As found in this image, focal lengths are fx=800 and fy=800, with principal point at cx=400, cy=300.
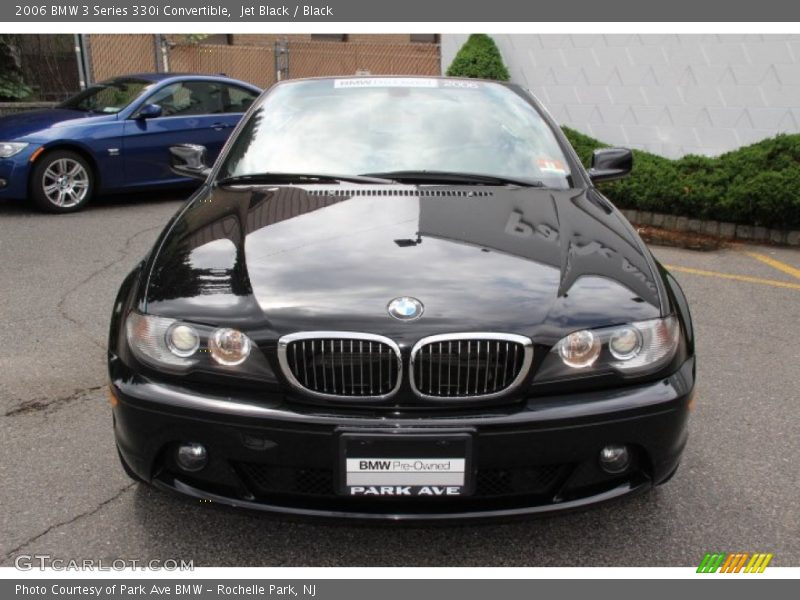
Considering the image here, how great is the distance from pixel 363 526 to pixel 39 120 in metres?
7.41

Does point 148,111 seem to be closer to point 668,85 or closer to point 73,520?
point 668,85

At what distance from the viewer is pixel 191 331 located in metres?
2.45

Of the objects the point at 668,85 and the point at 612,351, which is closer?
the point at 612,351

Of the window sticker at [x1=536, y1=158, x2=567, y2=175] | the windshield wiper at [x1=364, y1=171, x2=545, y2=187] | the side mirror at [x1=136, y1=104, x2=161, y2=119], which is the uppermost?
the window sticker at [x1=536, y1=158, x2=567, y2=175]

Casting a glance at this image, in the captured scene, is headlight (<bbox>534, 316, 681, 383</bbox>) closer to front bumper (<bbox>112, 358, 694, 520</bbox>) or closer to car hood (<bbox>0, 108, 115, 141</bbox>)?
front bumper (<bbox>112, 358, 694, 520</bbox>)

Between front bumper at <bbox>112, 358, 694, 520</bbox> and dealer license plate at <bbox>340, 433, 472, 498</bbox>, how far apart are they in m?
0.03

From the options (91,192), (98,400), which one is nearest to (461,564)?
(98,400)

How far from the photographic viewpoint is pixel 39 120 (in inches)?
328

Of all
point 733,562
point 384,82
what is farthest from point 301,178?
point 733,562

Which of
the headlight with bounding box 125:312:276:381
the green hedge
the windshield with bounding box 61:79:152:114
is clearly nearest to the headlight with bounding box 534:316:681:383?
the headlight with bounding box 125:312:276:381

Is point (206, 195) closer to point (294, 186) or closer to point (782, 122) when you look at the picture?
point (294, 186)

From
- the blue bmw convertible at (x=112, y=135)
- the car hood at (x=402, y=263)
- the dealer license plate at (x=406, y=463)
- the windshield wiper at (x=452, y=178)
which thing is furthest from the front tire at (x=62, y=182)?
the dealer license plate at (x=406, y=463)

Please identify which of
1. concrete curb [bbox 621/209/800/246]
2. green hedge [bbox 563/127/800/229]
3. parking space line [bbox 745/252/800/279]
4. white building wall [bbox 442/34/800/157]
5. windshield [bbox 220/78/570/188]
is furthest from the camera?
white building wall [bbox 442/34/800/157]

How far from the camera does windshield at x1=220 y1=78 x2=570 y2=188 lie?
11.8ft
